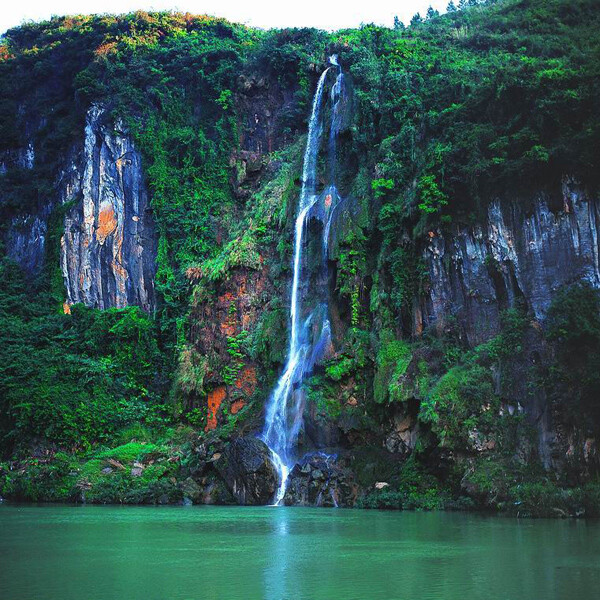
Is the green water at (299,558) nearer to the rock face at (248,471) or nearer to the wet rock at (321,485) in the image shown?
the wet rock at (321,485)

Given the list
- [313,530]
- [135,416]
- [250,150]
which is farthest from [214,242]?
[313,530]

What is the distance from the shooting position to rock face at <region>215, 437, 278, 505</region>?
89.8 feet

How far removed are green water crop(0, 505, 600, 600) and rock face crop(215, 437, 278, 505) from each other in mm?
6114

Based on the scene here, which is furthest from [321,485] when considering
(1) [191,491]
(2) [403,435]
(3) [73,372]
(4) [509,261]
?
(3) [73,372]

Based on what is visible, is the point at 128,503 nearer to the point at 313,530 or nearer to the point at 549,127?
the point at 313,530

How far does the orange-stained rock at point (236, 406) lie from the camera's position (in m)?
34.4

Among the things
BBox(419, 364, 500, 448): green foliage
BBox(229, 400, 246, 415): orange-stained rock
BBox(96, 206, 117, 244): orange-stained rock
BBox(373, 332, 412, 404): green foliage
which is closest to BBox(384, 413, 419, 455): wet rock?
BBox(373, 332, 412, 404): green foliage

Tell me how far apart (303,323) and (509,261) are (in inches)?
392

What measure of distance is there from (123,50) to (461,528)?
134 feet

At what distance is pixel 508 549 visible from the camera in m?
13.8

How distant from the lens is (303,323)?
33.5 metres

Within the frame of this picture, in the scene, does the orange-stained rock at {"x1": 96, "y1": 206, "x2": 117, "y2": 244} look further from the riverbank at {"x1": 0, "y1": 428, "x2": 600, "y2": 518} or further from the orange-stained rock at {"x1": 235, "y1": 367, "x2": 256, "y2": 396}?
the riverbank at {"x1": 0, "y1": 428, "x2": 600, "y2": 518}

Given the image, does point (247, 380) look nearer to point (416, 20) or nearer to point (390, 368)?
point (390, 368)

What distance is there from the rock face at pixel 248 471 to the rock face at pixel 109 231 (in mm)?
17238
